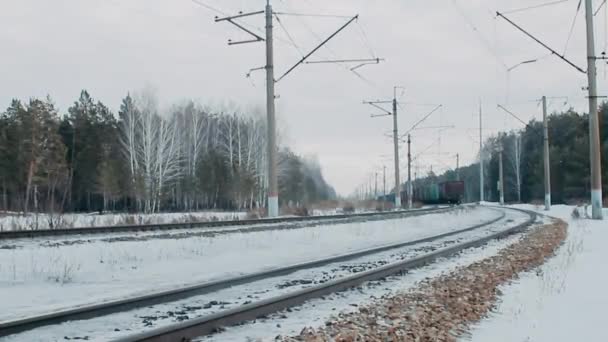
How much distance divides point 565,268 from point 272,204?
1840 centimetres

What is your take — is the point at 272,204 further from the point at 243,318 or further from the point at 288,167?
the point at 288,167

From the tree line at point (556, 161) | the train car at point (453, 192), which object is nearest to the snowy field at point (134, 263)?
the tree line at point (556, 161)

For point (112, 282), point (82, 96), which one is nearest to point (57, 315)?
point (112, 282)

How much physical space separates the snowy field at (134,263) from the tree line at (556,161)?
40945 millimetres

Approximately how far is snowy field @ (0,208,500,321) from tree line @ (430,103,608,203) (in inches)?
1612

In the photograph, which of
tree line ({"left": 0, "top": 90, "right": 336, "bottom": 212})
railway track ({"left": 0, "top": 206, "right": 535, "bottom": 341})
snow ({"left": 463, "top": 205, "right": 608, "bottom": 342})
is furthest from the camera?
tree line ({"left": 0, "top": 90, "right": 336, "bottom": 212})

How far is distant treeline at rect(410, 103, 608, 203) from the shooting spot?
81.4 m

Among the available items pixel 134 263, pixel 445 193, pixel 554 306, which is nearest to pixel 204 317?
pixel 554 306

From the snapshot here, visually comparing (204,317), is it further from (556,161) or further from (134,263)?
(556,161)

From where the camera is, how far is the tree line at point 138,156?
200ft

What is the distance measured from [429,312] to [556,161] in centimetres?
9100

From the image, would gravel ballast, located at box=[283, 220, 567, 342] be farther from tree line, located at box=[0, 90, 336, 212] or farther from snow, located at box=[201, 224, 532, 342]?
tree line, located at box=[0, 90, 336, 212]

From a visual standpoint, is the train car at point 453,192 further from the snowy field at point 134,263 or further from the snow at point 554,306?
the snow at point 554,306

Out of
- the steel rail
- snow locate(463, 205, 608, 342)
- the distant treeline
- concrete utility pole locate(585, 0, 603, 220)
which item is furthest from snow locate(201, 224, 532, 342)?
the distant treeline
